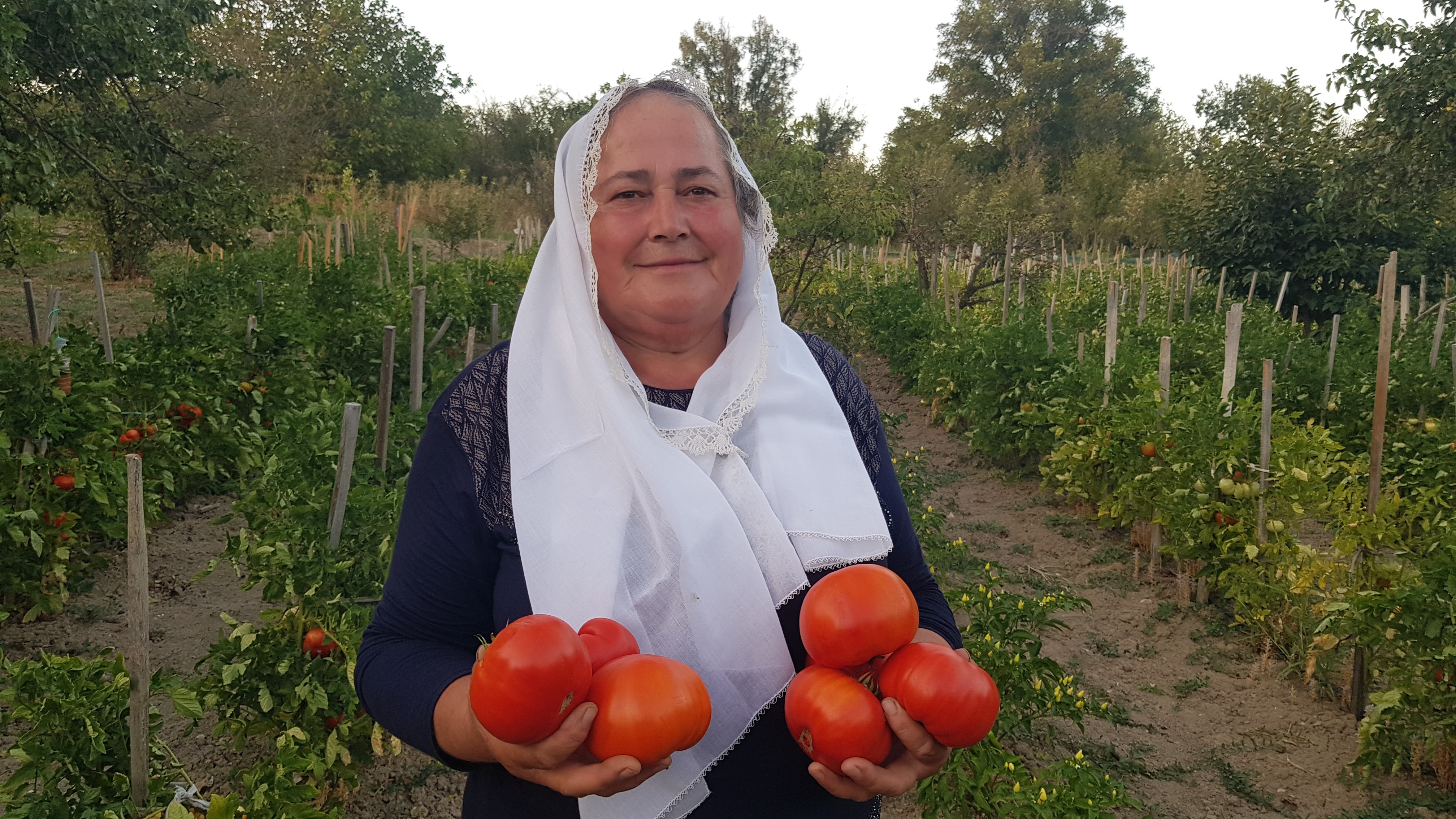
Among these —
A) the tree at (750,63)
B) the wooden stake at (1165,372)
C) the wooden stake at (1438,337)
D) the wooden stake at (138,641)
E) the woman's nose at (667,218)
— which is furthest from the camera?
the tree at (750,63)

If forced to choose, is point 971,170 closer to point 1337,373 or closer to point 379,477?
point 1337,373

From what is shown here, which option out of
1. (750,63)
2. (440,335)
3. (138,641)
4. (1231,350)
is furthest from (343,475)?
(750,63)

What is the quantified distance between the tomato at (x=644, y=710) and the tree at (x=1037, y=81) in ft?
135

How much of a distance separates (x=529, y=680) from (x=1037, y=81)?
43.7m

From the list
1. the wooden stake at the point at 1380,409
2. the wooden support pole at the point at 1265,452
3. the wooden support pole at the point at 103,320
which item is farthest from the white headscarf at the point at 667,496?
the wooden support pole at the point at 103,320

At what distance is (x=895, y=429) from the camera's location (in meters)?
8.98

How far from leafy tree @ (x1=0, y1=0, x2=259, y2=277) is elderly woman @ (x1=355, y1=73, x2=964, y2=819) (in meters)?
6.45

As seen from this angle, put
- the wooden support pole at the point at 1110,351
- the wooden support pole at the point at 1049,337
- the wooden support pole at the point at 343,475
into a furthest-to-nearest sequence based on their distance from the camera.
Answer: the wooden support pole at the point at 1049,337, the wooden support pole at the point at 1110,351, the wooden support pole at the point at 343,475

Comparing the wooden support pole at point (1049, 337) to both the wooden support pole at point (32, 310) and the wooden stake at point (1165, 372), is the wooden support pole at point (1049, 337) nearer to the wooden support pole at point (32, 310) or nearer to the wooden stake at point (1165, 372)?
the wooden stake at point (1165, 372)

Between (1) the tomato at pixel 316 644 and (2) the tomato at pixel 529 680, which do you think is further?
(1) the tomato at pixel 316 644

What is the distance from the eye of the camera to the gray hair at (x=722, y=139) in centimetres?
153

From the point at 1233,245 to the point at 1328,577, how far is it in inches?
399

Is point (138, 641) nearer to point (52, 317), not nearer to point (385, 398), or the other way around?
point (385, 398)

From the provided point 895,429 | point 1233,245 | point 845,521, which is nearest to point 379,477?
point 845,521
